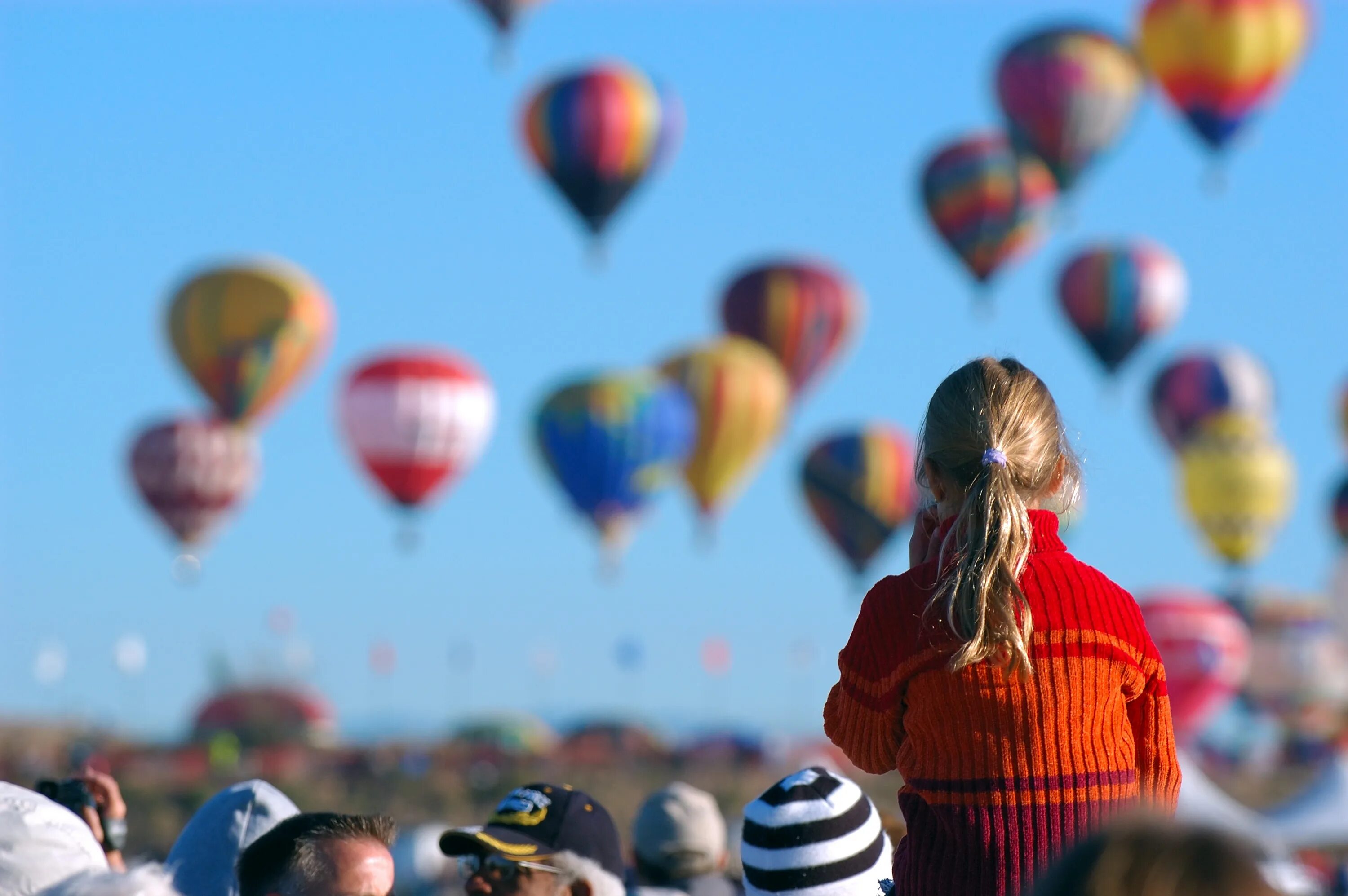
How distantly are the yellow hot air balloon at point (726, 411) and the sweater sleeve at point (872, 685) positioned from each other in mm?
33455

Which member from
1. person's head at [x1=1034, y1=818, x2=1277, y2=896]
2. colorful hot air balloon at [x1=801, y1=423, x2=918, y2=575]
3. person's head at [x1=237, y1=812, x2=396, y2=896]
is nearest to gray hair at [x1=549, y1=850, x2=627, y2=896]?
person's head at [x1=237, y1=812, x2=396, y2=896]

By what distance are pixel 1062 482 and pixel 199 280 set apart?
32.5m

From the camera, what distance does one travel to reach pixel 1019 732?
3059 mm

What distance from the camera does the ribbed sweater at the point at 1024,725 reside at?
3055 mm

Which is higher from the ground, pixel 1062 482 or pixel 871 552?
pixel 1062 482

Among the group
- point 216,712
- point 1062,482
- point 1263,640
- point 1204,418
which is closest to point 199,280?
point 216,712

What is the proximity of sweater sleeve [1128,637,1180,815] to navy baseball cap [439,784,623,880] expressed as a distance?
0.91 m

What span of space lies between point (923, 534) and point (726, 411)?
1346 inches

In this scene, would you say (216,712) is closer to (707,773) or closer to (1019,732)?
(707,773)

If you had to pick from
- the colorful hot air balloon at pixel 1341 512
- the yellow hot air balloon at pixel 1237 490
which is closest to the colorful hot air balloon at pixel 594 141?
the yellow hot air balloon at pixel 1237 490

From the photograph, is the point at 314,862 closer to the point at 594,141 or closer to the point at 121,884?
the point at 121,884

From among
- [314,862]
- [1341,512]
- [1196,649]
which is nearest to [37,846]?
[314,862]

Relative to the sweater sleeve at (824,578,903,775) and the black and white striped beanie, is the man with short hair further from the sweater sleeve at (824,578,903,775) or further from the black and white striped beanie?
the sweater sleeve at (824,578,903,775)

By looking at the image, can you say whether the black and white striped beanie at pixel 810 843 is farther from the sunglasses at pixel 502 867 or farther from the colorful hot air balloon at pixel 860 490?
the colorful hot air balloon at pixel 860 490
